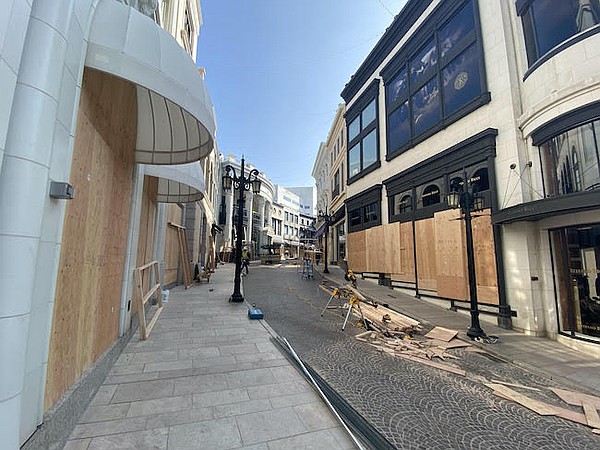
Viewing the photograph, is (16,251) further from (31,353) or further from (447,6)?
(447,6)

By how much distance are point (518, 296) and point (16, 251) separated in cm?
970

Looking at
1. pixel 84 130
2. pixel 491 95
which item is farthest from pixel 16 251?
pixel 491 95

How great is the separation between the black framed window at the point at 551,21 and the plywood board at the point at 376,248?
8.71m

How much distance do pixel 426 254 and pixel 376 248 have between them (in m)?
3.95

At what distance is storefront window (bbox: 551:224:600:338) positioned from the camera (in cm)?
594

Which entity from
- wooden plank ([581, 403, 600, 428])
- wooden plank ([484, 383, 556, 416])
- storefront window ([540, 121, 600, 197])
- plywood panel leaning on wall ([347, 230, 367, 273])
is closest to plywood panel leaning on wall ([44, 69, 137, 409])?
wooden plank ([484, 383, 556, 416])

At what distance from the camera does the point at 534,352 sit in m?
5.76

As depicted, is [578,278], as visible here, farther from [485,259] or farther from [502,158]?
[502,158]

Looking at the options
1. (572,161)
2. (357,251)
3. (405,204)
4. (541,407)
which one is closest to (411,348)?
(541,407)

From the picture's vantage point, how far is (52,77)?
223cm

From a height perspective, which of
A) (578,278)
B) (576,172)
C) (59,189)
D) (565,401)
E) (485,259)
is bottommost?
(565,401)

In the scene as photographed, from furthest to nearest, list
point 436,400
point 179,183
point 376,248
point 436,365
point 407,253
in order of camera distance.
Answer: point 376,248, point 407,253, point 179,183, point 436,365, point 436,400

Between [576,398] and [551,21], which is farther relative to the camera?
[551,21]

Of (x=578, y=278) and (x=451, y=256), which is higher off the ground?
(x=451, y=256)
